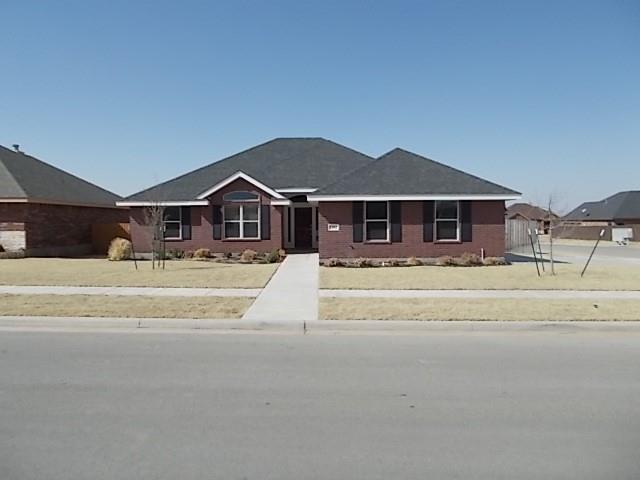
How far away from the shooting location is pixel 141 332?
8492 millimetres

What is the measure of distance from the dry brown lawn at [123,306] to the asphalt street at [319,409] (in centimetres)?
168

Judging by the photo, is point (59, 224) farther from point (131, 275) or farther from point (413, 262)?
point (413, 262)

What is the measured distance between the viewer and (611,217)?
5597 centimetres

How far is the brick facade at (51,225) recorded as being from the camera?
896 inches

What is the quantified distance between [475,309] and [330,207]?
10.7 metres

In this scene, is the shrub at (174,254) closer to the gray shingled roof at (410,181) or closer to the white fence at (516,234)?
the gray shingled roof at (410,181)

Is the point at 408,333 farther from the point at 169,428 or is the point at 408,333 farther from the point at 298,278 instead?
the point at 298,278

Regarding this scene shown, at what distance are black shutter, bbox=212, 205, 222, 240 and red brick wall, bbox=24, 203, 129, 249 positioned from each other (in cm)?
834

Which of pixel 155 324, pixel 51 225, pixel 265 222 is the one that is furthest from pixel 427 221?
pixel 51 225

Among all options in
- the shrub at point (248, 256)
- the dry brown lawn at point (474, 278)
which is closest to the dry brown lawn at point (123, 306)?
the dry brown lawn at point (474, 278)

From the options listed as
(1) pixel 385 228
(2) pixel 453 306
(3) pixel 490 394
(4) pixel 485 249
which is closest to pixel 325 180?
(1) pixel 385 228

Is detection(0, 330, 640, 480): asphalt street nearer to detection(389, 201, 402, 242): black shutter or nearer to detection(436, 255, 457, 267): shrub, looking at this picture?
detection(436, 255, 457, 267): shrub

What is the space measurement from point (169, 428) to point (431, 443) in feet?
7.37

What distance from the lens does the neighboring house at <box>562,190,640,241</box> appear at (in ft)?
168
